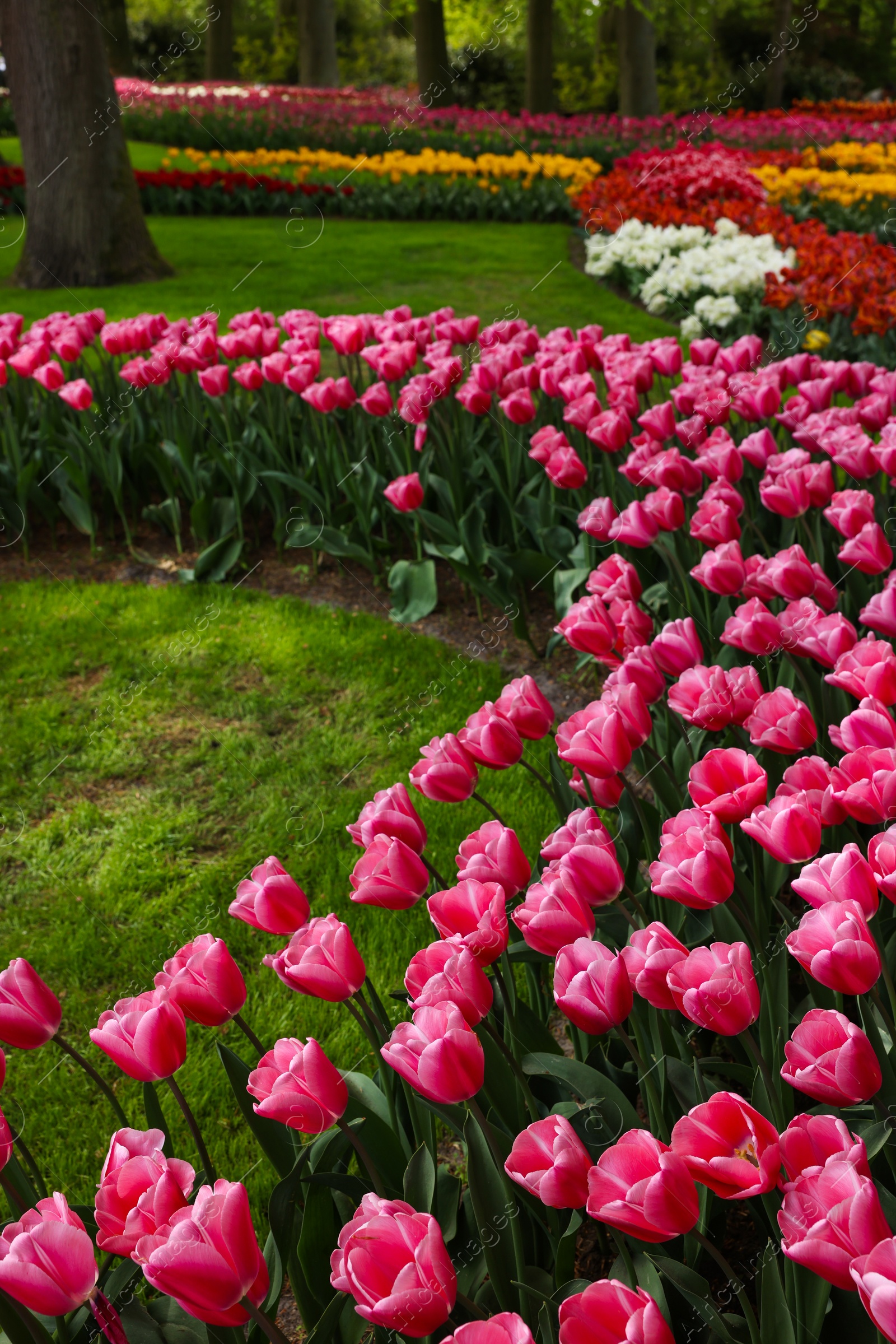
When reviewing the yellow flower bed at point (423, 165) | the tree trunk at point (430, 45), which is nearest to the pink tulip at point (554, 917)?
the yellow flower bed at point (423, 165)

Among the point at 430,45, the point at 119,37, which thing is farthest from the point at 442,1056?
the point at 119,37

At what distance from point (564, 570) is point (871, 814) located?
236 cm

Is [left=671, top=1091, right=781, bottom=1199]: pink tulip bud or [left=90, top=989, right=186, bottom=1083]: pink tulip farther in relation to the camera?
[left=90, top=989, right=186, bottom=1083]: pink tulip

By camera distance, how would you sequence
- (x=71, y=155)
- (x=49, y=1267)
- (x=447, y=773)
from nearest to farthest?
(x=49, y=1267) < (x=447, y=773) < (x=71, y=155)

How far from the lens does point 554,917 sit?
1.26 meters

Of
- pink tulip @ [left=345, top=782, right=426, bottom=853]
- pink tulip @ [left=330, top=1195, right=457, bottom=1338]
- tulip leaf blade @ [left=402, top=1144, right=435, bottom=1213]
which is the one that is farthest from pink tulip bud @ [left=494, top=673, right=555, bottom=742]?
pink tulip @ [left=330, top=1195, right=457, bottom=1338]

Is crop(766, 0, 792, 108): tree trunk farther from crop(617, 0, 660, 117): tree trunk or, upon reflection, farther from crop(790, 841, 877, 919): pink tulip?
crop(790, 841, 877, 919): pink tulip

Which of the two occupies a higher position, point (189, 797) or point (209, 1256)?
point (209, 1256)

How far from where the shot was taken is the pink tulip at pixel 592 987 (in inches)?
46.1

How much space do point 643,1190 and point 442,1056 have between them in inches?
9.1

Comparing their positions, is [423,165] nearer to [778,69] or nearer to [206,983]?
[206,983]

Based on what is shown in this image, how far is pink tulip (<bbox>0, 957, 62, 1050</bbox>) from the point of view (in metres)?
1.27

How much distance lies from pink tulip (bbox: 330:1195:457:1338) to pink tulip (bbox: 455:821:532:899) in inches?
19.2

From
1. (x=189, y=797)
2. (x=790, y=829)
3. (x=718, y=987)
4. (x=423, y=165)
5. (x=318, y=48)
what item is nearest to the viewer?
(x=718, y=987)
